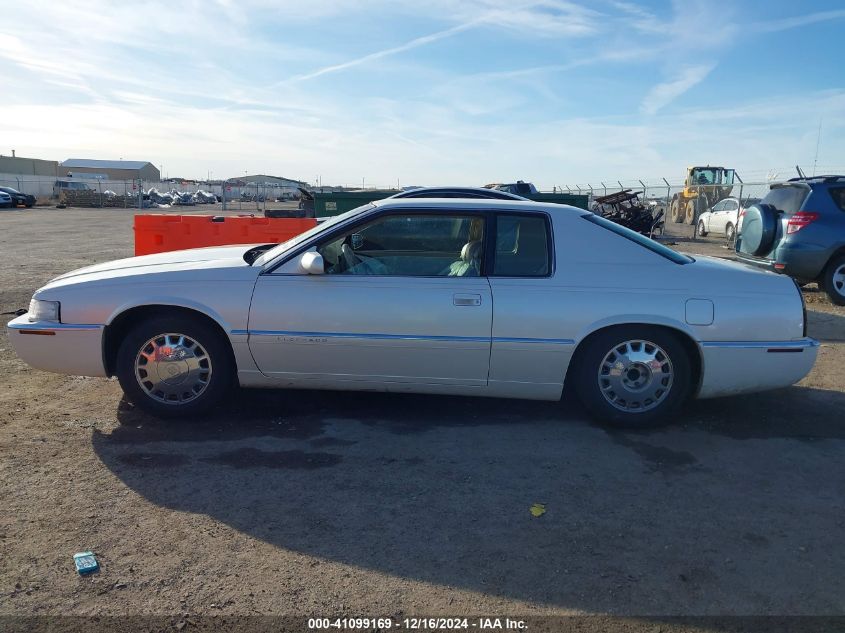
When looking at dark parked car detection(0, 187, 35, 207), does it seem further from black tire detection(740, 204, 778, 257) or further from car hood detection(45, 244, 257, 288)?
black tire detection(740, 204, 778, 257)

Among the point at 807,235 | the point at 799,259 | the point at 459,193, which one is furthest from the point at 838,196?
the point at 459,193

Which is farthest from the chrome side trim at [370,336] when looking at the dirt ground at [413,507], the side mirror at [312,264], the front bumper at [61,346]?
the front bumper at [61,346]

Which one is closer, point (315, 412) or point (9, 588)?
point (9, 588)

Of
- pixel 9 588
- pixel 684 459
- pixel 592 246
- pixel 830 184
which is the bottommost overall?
pixel 9 588

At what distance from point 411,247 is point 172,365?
2172 millimetres

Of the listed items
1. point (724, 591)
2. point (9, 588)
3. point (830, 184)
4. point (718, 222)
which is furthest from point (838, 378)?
point (718, 222)

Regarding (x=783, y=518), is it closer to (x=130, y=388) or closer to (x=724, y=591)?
(x=724, y=591)

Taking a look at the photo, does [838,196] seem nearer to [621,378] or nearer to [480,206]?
[621,378]

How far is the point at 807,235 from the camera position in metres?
8.77

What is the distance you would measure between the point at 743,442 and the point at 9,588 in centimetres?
416

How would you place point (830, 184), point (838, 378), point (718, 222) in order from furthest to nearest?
point (718, 222)
point (830, 184)
point (838, 378)

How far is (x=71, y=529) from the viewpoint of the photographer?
3064 mm

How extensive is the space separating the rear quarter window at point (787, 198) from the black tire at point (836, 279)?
911 millimetres

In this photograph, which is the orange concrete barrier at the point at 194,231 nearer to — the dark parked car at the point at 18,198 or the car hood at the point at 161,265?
the car hood at the point at 161,265
